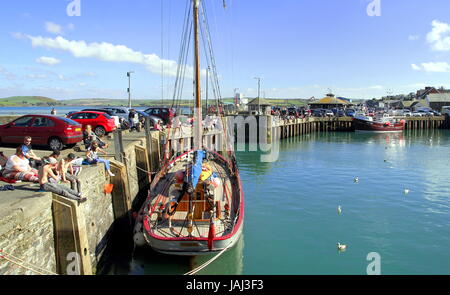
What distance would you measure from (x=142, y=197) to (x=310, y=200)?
33.9ft

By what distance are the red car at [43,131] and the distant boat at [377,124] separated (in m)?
62.2

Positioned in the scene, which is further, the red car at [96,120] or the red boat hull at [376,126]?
the red boat hull at [376,126]

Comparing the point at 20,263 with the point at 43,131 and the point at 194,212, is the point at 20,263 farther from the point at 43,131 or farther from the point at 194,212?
the point at 43,131

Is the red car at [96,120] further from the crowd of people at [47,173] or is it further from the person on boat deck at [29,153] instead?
the crowd of people at [47,173]

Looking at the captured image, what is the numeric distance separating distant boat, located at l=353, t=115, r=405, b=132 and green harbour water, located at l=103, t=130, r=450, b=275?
117 feet

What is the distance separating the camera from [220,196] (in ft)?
46.8

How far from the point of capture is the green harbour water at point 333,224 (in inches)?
486

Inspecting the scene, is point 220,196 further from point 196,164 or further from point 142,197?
point 142,197

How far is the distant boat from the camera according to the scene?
217 feet

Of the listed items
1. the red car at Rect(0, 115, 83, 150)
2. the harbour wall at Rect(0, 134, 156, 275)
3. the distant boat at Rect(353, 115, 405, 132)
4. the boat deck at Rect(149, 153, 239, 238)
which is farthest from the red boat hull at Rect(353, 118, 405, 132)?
the harbour wall at Rect(0, 134, 156, 275)

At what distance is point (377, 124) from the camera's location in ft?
218

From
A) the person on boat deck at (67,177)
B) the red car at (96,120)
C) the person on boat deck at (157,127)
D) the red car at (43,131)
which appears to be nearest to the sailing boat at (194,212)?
the person on boat deck at (67,177)

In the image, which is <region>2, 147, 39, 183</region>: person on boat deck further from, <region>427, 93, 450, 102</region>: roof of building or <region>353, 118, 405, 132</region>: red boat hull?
<region>427, 93, 450, 102</region>: roof of building
